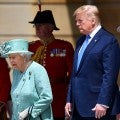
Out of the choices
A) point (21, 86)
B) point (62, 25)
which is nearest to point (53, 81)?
point (21, 86)

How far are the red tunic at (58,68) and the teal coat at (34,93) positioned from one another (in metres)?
0.93

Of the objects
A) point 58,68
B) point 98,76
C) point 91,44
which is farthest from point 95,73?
point 58,68

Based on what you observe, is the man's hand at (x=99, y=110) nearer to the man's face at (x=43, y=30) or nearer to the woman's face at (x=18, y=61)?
the woman's face at (x=18, y=61)

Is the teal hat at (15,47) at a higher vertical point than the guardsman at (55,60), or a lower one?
higher

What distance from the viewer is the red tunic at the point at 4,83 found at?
18.0 feet

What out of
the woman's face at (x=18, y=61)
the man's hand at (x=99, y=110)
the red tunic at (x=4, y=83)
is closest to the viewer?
the man's hand at (x=99, y=110)

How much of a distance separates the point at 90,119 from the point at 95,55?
0.52 m

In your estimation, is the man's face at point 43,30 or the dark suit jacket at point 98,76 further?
the man's face at point 43,30

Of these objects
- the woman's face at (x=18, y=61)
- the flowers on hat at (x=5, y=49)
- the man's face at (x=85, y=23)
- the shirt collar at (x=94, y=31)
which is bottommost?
the woman's face at (x=18, y=61)

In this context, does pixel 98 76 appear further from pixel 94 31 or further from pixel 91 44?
pixel 94 31

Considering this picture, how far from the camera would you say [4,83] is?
5.54 meters

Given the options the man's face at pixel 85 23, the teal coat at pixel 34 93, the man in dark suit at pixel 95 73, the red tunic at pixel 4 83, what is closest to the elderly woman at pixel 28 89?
the teal coat at pixel 34 93

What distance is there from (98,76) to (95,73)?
0.11ft

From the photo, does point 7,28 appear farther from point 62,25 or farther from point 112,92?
point 112,92
